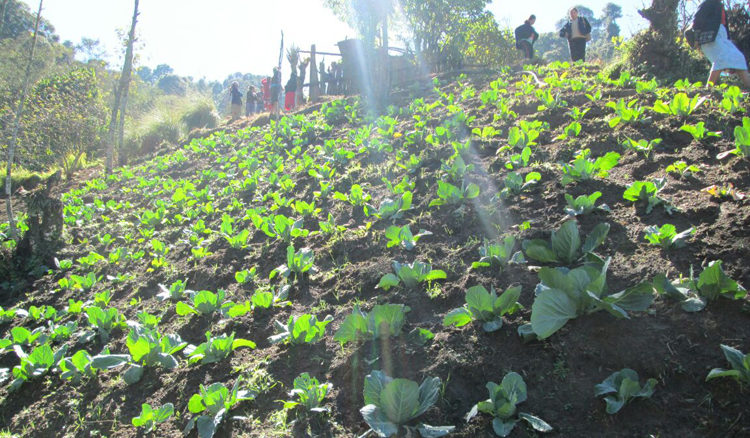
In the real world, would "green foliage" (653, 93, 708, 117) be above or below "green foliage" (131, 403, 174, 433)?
above

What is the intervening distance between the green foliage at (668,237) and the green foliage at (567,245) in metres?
0.24

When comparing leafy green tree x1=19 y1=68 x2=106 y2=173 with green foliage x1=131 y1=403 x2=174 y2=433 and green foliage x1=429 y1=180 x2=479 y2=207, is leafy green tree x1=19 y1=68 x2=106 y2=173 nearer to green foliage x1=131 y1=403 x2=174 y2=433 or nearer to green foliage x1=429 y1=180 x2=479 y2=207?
green foliage x1=429 y1=180 x2=479 y2=207

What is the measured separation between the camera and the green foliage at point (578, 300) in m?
1.78

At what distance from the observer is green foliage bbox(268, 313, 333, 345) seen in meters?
2.40

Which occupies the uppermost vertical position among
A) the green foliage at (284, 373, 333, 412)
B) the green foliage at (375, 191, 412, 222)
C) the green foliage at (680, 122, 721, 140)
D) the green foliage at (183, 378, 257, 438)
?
the green foliage at (680, 122, 721, 140)

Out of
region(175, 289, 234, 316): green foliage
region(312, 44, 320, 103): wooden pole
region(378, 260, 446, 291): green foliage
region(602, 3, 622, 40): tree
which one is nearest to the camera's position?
region(378, 260, 446, 291): green foliage

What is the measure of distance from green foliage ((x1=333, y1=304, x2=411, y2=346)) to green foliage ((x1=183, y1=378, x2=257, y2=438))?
55 centimetres

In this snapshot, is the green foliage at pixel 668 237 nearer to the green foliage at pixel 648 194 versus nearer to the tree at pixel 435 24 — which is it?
the green foliage at pixel 648 194

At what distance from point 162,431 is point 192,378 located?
374 millimetres

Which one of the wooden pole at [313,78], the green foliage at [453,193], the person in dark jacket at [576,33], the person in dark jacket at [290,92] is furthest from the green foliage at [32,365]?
the wooden pole at [313,78]

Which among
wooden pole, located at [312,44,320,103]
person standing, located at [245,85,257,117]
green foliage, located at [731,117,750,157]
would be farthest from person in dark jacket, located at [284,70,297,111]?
green foliage, located at [731,117,750,157]

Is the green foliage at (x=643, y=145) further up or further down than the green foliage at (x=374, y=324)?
further up

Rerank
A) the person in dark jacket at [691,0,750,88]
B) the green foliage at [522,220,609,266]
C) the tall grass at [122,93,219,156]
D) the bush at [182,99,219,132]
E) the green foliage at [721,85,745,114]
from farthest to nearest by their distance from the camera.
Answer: the bush at [182,99,219,132] < the tall grass at [122,93,219,156] < the person in dark jacket at [691,0,750,88] < the green foliage at [721,85,745,114] < the green foliage at [522,220,609,266]

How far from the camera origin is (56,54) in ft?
→ 81.7
